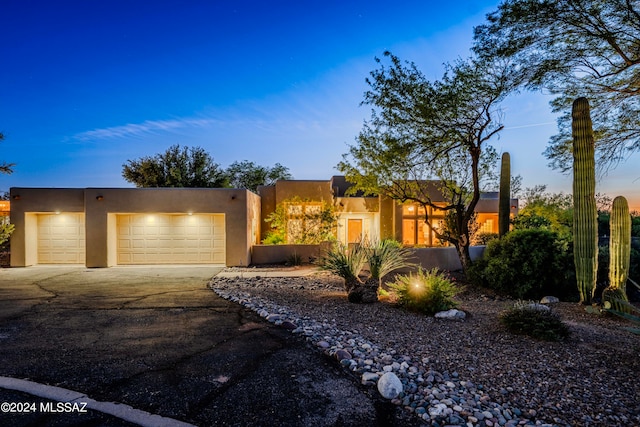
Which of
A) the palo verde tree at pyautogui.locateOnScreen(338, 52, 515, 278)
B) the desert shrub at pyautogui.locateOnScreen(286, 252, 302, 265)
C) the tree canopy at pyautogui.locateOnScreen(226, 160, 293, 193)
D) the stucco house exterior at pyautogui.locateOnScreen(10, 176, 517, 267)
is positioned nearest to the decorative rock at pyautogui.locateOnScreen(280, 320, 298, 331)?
the palo verde tree at pyautogui.locateOnScreen(338, 52, 515, 278)

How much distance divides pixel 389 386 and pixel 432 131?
24.5ft

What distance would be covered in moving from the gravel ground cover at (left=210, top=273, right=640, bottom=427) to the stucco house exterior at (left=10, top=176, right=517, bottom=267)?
24.1 ft

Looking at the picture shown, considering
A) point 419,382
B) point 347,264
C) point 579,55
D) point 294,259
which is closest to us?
point 419,382

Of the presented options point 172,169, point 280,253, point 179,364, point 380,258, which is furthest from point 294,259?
point 172,169

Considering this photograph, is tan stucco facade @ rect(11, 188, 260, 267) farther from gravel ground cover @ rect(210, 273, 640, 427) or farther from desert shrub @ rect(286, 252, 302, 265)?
gravel ground cover @ rect(210, 273, 640, 427)

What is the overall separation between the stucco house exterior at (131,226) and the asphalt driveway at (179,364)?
6132 mm

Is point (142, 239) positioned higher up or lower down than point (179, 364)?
higher up

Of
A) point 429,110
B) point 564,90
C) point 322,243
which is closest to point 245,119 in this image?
point 322,243

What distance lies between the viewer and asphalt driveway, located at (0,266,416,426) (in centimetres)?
279

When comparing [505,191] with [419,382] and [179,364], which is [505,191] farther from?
[179,364]

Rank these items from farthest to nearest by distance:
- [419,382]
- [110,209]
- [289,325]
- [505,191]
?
1. [110,209]
2. [505,191]
3. [289,325]
4. [419,382]

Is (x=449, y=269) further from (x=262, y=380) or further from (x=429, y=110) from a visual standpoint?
(x=262, y=380)

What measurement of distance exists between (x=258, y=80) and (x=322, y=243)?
827 centimetres

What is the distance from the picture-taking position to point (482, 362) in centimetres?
378
